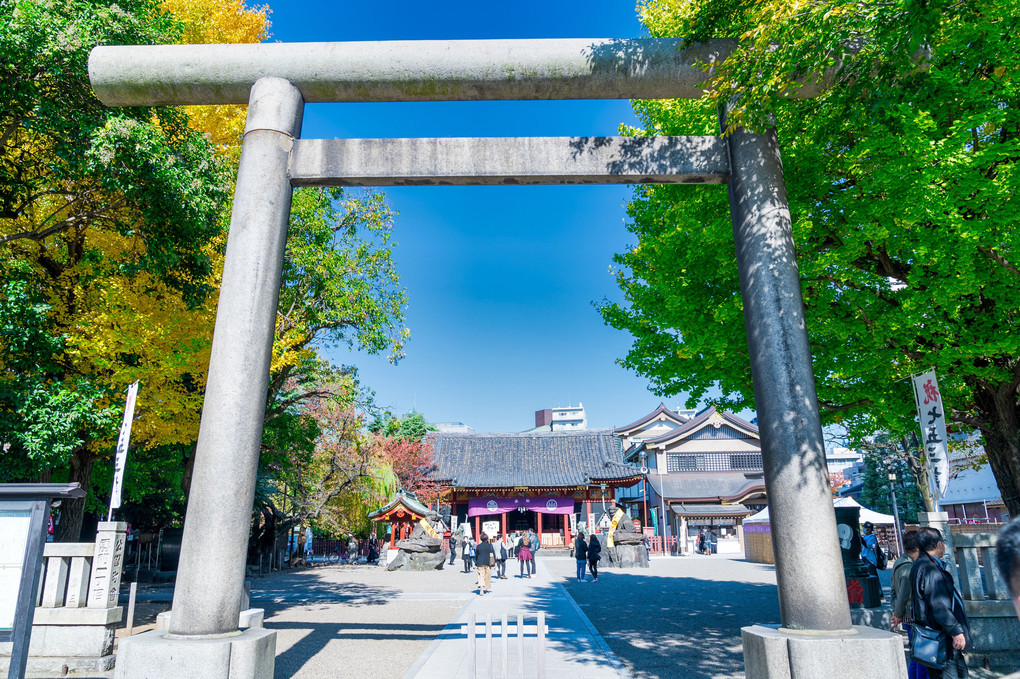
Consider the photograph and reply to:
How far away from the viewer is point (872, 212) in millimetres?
6598

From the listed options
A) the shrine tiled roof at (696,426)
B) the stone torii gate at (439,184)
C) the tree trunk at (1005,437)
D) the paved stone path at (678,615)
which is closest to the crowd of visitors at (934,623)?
the stone torii gate at (439,184)

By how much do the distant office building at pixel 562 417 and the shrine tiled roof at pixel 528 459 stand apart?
58027mm

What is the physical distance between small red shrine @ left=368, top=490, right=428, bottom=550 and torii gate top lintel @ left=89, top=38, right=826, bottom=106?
2257cm

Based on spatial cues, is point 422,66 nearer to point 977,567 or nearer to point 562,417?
point 977,567

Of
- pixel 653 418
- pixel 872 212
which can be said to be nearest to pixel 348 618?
pixel 872 212

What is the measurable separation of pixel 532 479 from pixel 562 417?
218 feet

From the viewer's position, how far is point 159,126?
29.6 ft

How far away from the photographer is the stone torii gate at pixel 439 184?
4.22m

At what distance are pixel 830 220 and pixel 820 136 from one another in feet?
5.43

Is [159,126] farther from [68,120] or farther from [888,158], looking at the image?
[888,158]

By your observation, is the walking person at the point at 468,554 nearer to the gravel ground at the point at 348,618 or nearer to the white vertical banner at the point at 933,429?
the gravel ground at the point at 348,618

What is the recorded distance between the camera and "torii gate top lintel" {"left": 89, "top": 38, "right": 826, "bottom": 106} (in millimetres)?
5445

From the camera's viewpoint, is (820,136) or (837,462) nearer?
(820,136)

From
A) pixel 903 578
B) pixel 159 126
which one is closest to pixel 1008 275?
pixel 903 578
